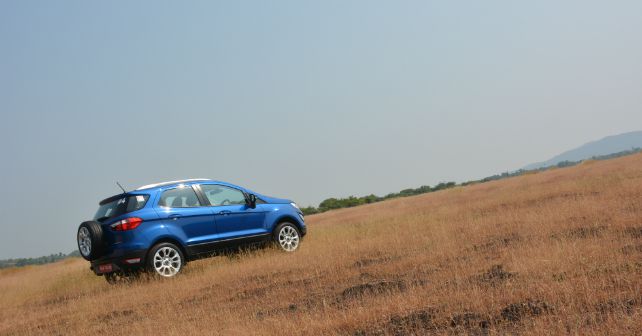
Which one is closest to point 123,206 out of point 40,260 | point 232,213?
point 232,213

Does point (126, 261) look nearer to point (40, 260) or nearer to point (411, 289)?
point (411, 289)

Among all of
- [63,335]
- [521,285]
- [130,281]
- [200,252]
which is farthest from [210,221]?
[521,285]

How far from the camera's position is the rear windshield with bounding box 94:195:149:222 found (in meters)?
10.5

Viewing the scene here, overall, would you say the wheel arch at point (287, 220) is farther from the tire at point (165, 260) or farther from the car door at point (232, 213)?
the tire at point (165, 260)

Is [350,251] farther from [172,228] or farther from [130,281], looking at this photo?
[130,281]

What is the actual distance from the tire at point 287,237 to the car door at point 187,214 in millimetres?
1459

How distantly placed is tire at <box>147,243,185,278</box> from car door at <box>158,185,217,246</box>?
280 mm

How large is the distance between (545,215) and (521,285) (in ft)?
19.5

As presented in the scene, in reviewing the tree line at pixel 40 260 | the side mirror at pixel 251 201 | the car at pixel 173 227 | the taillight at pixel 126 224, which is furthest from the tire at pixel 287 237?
the tree line at pixel 40 260

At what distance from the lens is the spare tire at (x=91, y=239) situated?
10.2 m

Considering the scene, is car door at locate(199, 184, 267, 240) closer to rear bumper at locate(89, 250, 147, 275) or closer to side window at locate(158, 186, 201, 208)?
side window at locate(158, 186, 201, 208)

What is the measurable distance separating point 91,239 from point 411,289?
6.23 metres

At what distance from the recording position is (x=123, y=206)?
10539 millimetres

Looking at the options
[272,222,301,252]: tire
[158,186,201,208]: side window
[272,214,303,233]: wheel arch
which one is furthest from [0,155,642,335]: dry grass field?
[158,186,201,208]: side window
